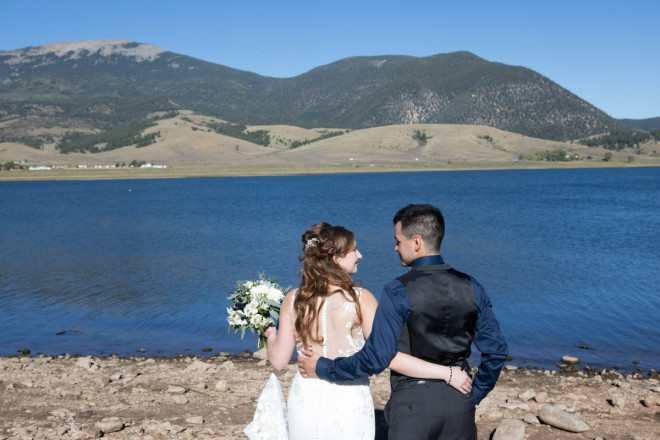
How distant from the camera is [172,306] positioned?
789 inches

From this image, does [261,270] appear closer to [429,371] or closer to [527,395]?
[527,395]

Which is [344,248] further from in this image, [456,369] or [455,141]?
[455,141]

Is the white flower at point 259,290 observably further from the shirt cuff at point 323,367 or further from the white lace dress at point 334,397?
the shirt cuff at point 323,367

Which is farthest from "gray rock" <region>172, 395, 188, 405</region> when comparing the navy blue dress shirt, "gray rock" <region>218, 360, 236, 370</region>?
the navy blue dress shirt

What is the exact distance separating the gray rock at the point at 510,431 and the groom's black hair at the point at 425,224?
439cm

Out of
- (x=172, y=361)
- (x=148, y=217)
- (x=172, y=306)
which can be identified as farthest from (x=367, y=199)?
(x=172, y=361)

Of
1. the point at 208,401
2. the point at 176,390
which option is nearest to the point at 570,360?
the point at 208,401

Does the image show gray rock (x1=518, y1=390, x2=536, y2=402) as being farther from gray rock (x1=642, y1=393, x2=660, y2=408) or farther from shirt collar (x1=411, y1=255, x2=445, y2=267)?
shirt collar (x1=411, y1=255, x2=445, y2=267)

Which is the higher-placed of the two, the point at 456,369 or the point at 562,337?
the point at 456,369

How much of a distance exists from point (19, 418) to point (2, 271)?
20.1m

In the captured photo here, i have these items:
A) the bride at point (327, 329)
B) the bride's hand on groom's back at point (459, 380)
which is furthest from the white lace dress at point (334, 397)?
the bride's hand on groom's back at point (459, 380)

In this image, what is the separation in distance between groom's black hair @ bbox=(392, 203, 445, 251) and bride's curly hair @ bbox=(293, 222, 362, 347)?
46 cm

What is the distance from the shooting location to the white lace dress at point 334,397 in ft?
15.2

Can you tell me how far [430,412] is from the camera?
443cm
